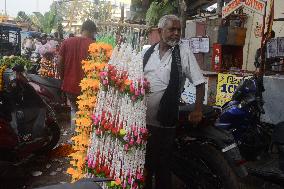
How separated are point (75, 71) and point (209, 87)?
4.43 meters

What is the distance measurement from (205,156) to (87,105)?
4.70 feet

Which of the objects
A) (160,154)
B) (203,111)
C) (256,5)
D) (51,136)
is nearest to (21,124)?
(51,136)

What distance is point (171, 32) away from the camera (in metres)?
3.85

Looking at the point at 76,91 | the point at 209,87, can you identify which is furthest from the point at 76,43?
the point at 209,87

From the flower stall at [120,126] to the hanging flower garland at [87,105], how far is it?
223 millimetres

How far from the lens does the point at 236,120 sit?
17.3ft

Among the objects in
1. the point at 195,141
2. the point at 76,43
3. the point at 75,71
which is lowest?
the point at 195,141

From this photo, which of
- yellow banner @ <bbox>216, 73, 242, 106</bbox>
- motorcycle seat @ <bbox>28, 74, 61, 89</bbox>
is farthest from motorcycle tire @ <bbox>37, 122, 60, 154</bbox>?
yellow banner @ <bbox>216, 73, 242, 106</bbox>

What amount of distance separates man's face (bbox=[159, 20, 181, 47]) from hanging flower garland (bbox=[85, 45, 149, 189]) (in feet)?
1.58

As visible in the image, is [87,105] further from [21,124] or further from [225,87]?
[225,87]

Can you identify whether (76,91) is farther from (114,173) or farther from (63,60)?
(114,173)

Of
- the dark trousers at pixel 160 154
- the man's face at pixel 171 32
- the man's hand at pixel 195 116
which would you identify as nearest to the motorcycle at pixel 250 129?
the man's hand at pixel 195 116

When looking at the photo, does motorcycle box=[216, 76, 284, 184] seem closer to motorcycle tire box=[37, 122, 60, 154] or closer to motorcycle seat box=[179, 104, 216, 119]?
motorcycle seat box=[179, 104, 216, 119]

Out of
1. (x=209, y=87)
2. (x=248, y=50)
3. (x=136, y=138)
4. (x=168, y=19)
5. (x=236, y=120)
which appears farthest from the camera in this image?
(x=248, y=50)
